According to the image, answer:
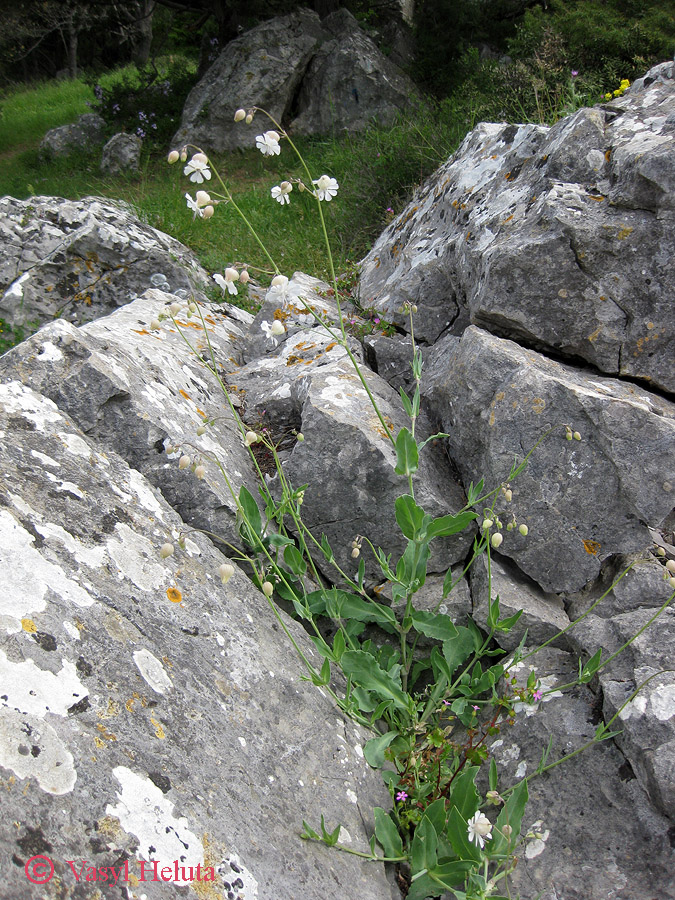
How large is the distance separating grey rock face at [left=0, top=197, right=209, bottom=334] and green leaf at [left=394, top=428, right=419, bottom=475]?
3005 mm

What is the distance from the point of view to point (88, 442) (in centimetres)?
250

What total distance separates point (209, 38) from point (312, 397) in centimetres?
1294

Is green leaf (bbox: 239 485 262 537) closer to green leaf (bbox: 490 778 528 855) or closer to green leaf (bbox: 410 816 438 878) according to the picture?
green leaf (bbox: 410 816 438 878)

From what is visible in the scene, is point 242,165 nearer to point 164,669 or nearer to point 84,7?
point 84,7

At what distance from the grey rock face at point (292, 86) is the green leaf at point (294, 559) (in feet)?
33.1

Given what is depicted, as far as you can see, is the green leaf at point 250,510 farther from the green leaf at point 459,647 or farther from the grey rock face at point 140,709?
the green leaf at point 459,647

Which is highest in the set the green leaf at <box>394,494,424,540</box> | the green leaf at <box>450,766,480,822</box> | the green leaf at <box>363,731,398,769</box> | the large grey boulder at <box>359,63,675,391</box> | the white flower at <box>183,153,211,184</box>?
the white flower at <box>183,153,211,184</box>

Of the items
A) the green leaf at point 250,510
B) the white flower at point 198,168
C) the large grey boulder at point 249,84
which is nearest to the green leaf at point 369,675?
the green leaf at point 250,510

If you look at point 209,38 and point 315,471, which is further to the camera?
point 209,38

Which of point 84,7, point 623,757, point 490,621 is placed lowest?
point 623,757

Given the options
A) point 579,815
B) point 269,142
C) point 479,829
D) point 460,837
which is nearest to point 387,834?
point 460,837

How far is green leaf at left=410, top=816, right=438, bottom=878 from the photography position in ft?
6.63

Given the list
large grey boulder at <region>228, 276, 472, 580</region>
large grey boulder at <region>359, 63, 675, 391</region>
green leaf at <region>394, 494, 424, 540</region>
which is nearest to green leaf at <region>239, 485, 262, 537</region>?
large grey boulder at <region>228, 276, 472, 580</region>

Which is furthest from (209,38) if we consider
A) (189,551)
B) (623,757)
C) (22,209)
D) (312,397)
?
(623,757)
